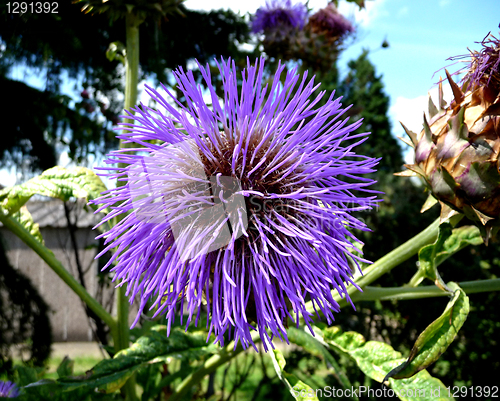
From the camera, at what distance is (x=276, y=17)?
191cm

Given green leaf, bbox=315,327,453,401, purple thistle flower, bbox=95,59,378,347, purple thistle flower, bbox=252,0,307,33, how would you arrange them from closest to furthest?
purple thistle flower, bbox=95,59,378,347 < green leaf, bbox=315,327,453,401 < purple thistle flower, bbox=252,0,307,33

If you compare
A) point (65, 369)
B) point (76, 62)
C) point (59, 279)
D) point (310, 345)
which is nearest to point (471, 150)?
point (310, 345)

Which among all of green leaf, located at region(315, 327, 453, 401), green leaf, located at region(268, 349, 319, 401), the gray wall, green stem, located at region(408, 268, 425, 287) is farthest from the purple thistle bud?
the gray wall

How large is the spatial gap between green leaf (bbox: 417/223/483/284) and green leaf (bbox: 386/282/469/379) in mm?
131

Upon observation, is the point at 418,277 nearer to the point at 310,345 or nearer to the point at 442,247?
the point at 442,247

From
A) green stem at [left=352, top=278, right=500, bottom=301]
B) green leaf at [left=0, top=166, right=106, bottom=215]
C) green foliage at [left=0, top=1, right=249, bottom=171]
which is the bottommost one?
green stem at [left=352, top=278, right=500, bottom=301]

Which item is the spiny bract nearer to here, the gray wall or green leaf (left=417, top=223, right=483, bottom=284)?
green leaf (left=417, top=223, right=483, bottom=284)

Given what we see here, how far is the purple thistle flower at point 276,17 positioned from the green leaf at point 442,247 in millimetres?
1341

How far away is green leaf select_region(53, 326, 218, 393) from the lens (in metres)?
0.79

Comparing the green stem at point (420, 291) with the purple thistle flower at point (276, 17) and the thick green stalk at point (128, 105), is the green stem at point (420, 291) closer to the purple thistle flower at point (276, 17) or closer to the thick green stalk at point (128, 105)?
the thick green stalk at point (128, 105)

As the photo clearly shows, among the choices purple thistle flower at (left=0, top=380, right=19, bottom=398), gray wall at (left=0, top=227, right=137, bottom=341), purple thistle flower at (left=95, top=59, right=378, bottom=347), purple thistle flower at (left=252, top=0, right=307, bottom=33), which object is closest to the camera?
purple thistle flower at (left=95, top=59, right=378, bottom=347)

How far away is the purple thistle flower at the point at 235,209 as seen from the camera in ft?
2.04

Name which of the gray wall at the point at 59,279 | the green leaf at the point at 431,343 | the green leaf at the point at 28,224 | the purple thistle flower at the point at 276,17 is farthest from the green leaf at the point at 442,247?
the gray wall at the point at 59,279

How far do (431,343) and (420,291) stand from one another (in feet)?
0.77
